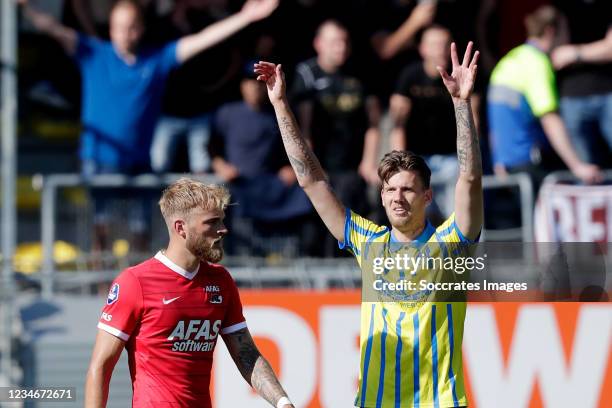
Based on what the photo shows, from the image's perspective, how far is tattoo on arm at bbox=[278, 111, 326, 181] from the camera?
6578mm

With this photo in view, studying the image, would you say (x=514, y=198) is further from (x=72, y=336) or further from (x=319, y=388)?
(x=72, y=336)

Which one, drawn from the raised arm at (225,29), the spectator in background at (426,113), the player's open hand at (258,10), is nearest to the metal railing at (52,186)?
the raised arm at (225,29)

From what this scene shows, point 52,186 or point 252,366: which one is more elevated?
point 52,186

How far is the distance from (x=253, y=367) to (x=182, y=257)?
68 centimetres

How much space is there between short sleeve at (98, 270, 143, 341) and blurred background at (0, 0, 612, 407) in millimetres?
3953

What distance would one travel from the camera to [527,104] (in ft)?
36.9

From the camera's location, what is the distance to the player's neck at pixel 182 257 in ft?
20.4

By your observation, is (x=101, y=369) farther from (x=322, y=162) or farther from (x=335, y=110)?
(x=335, y=110)

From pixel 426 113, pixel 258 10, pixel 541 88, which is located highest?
pixel 258 10

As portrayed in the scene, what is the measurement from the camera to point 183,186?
6230 mm

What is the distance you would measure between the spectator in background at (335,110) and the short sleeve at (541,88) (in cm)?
142

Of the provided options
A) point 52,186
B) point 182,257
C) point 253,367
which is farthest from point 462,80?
point 52,186

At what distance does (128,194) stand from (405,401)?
5.22 meters

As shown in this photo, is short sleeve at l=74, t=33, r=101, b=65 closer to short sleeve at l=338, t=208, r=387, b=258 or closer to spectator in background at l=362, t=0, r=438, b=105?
spectator in background at l=362, t=0, r=438, b=105
